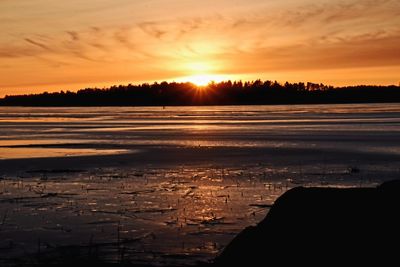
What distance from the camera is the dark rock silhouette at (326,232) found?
25.0ft

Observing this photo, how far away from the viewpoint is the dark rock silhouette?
7617 mm

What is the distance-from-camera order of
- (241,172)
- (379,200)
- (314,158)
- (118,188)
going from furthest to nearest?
(314,158) < (241,172) < (118,188) < (379,200)

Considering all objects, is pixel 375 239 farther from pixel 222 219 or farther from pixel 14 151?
pixel 14 151

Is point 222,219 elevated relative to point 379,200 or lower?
lower

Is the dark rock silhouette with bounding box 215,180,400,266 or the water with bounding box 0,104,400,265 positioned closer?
the dark rock silhouette with bounding box 215,180,400,266

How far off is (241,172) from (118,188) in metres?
5.51

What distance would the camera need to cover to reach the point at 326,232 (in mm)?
8031

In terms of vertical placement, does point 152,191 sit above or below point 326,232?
below

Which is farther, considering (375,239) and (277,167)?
(277,167)

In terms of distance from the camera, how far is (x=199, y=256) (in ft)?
32.7

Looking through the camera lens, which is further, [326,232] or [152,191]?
[152,191]

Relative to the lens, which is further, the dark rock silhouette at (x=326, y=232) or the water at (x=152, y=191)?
the water at (x=152, y=191)

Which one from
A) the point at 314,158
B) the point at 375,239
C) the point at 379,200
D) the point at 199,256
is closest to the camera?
the point at 375,239

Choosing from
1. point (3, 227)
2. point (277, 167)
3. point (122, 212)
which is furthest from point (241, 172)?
point (3, 227)
